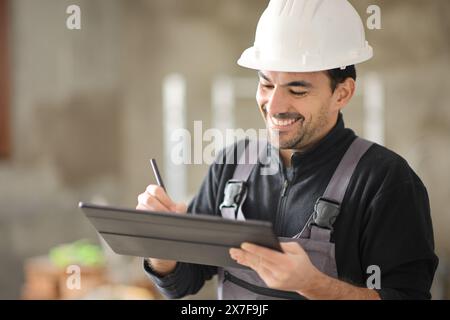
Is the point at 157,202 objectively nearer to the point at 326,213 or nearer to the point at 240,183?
the point at 240,183

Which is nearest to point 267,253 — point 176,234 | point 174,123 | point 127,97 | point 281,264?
point 281,264

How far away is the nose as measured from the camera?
1.78m

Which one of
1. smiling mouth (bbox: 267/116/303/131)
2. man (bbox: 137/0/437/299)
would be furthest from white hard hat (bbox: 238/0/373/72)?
smiling mouth (bbox: 267/116/303/131)

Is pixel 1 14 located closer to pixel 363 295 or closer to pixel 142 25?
pixel 142 25

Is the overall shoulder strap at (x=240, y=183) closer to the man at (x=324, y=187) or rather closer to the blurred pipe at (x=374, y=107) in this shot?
the man at (x=324, y=187)

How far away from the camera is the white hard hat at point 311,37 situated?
177 centimetres

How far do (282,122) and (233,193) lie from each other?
260 mm

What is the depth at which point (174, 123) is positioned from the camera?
6.14 m

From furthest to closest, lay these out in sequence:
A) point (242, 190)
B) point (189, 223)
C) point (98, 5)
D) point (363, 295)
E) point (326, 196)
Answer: point (98, 5) → point (242, 190) → point (326, 196) → point (363, 295) → point (189, 223)

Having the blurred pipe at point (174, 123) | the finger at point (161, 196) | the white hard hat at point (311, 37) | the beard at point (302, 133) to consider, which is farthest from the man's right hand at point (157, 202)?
the blurred pipe at point (174, 123)

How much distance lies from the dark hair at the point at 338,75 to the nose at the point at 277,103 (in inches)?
5.5

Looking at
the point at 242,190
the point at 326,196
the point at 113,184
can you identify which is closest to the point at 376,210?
the point at 326,196

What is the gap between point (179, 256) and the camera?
1.70m

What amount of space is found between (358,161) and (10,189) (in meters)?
4.38
